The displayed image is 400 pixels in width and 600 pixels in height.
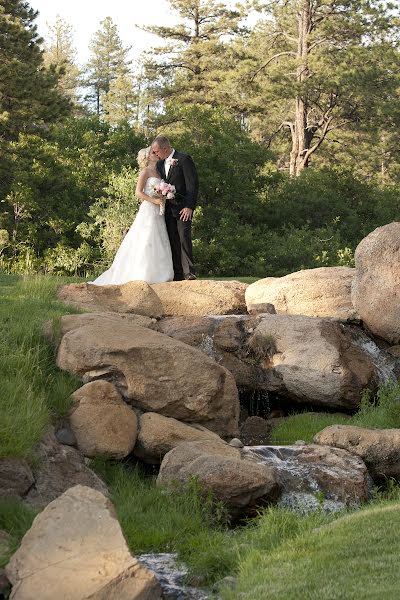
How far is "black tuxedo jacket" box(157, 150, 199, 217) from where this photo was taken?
52.9 ft

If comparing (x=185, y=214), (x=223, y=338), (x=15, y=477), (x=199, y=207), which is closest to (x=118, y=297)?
(x=223, y=338)

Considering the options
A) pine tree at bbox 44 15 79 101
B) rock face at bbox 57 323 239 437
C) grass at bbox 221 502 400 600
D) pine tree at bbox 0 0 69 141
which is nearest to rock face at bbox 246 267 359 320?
rock face at bbox 57 323 239 437

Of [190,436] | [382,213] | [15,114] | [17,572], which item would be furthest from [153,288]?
[382,213]

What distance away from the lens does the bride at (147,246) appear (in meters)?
16.4

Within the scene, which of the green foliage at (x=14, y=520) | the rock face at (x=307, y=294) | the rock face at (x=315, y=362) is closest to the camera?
the green foliage at (x=14, y=520)

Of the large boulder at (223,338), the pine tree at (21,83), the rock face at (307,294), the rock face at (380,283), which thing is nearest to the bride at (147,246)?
the rock face at (307,294)

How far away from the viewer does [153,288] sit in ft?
49.9

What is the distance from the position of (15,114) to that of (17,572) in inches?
892

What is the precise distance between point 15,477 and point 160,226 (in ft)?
29.9

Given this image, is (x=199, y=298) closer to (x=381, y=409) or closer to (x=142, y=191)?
(x=142, y=191)

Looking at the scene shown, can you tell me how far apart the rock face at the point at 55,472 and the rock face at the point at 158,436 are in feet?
2.27

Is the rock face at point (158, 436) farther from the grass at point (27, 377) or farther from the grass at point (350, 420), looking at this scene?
the grass at point (350, 420)

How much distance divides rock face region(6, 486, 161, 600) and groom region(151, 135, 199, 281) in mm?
10535

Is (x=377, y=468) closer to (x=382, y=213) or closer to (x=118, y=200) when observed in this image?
(x=118, y=200)
